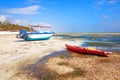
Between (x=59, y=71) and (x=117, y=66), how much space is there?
4479mm

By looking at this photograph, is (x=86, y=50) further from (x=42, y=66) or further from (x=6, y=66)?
(x=6, y=66)

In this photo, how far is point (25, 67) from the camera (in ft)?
42.1

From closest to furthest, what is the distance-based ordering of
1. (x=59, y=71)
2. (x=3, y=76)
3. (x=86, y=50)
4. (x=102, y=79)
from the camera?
(x=102, y=79)
(x=3, y=76)
(x=59, y=71)
(x=86, y=50)

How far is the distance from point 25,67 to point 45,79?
325 cm

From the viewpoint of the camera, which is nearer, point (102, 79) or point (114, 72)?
point (102, 79)

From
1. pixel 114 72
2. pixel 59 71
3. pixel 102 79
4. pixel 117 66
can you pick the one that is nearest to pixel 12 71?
pixel 59 71

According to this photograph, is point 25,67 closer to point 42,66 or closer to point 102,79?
point 42,66

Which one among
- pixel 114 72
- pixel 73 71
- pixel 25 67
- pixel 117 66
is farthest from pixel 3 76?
pixel 117 66

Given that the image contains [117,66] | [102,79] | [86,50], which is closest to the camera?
[102,79]

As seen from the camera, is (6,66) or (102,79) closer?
(102,79)

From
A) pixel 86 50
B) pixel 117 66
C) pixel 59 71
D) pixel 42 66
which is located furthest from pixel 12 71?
pixel 86 50

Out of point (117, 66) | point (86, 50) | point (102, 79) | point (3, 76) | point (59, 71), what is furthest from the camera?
point (86, 50)

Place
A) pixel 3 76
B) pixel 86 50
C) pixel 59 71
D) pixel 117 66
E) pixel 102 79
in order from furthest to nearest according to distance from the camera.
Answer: pixel 86 50 < pixel 117 66 < pixel 59 71 < pixel 3 76 < pixel 102 79

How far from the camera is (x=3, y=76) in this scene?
34.9 feet
